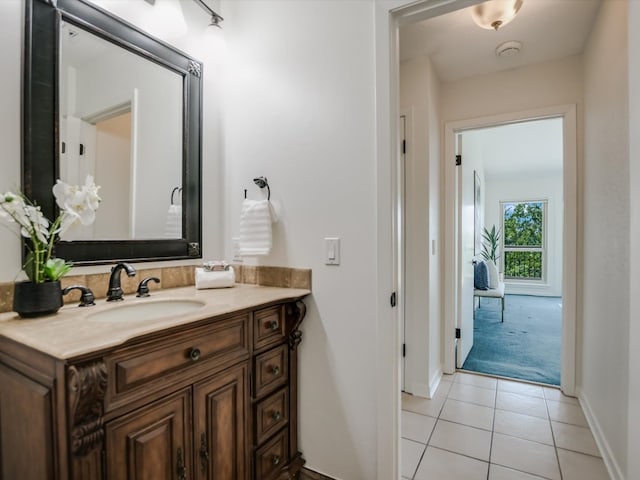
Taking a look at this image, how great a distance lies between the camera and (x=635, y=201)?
1.10 metres

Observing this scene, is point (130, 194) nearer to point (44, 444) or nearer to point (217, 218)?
point (217, 218)

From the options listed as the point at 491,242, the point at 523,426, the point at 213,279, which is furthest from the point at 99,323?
the point at 491,242

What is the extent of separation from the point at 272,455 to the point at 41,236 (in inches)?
46.9

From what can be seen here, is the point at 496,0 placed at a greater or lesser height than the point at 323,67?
greater

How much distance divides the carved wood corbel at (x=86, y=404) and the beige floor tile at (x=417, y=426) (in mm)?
1682

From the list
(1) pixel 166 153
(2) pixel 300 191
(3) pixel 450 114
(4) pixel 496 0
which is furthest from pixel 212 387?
(3) pixel 450 114

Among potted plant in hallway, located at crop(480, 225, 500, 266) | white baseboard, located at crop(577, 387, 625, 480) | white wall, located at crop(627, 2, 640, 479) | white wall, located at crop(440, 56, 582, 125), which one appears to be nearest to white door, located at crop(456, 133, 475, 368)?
white wall, located at crop(440, 56, 582, 125)

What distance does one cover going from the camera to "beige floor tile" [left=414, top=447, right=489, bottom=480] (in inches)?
62.6

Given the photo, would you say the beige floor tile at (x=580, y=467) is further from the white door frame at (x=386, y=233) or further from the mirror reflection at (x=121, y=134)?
the mirror reflection at (x=121, y=134)

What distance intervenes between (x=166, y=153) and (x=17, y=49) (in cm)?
61

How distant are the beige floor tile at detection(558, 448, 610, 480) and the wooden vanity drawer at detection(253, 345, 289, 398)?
1464 mm

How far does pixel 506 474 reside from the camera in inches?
63.1

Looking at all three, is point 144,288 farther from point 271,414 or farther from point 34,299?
point 271,414

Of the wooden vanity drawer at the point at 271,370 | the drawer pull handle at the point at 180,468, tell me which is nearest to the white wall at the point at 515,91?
the wooden vanity drawer at the point at 271,370
